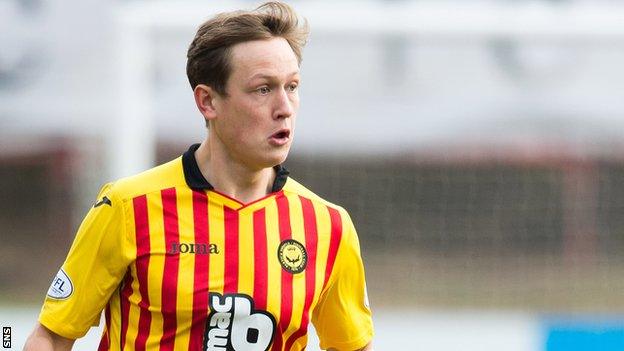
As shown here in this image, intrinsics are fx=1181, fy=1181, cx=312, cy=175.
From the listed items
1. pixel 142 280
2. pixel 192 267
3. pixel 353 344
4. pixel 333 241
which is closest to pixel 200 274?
pixel 192 267

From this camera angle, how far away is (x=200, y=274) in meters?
2.66

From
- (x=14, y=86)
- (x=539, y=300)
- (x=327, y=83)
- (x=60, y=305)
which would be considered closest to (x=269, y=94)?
(x=60, y=305)

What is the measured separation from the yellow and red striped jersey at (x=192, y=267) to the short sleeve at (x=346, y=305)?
2 cm

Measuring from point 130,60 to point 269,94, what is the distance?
4.65 metres

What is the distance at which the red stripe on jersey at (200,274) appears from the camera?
262 cm

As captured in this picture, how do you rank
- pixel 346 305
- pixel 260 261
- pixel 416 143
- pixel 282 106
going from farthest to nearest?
pixel 416 143, pixel 346 305, pixel 260 261, pixel 282 106

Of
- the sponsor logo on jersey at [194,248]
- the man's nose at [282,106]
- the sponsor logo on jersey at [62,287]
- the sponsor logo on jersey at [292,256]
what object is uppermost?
the man's nose at [282,106]

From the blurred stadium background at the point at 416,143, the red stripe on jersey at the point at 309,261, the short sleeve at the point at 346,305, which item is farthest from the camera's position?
the blurred stadium background at the point at 416,143

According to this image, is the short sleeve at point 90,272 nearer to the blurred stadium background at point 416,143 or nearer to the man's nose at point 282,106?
the man's nose at point 282,106

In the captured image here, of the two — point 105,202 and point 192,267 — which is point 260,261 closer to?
point 192,267

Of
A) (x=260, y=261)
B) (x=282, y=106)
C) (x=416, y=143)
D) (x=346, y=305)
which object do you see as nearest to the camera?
(x=282, y=106)

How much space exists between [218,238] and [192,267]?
9 cm

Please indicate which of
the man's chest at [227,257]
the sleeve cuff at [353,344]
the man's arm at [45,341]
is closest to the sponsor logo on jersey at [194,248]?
the man's chest at [227,257]

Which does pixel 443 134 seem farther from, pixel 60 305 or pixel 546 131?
pixel 60 305
